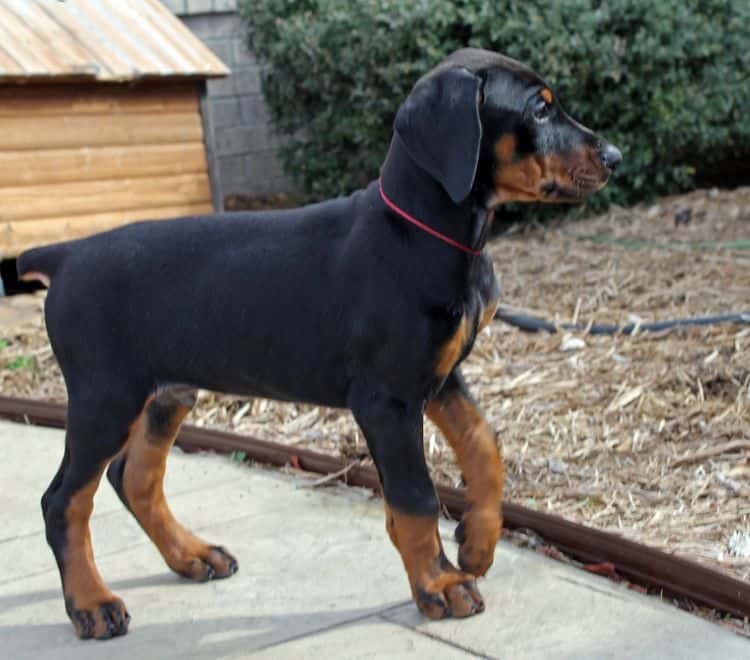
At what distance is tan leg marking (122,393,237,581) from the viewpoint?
377 cm

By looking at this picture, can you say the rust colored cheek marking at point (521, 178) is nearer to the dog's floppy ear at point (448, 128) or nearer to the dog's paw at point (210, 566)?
the dog's floppy ear at point (448, 128)

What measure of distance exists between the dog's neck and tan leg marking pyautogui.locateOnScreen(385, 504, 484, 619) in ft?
2.54

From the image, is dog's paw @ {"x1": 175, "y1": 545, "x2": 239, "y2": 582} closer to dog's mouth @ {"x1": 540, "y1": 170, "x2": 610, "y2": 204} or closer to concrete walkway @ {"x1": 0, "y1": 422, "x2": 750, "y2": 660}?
concrete walkway @ {"x1": 0, "y1": 422, "x2": 750, "y2": 660}

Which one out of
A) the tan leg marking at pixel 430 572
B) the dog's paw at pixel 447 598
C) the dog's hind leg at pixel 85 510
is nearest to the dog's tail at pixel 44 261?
the dog's hind leg at pixel 85 510

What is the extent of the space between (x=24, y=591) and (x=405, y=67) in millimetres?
5862

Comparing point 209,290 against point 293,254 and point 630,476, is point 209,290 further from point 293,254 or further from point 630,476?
point 630,476

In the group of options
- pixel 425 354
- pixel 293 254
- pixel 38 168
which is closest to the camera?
pixel 425 354

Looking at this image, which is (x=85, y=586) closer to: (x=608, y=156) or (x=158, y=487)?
(x=158, y=487)

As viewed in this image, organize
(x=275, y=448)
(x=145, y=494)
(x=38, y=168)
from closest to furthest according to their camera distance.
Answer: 1. (x=145, y=494)
2. (x=275, y=448)
3. (x=38, y=168)

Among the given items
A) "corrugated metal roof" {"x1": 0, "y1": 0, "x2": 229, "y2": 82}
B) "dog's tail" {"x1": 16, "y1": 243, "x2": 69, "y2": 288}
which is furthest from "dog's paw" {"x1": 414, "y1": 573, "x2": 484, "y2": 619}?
"corrugated metal roof" {"x1": 0, "y1": 0, "x2": 229, "y2": 82}

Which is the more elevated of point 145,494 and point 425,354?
point 425,354

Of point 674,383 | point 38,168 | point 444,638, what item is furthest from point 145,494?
point 38,168

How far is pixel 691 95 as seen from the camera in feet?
29.5

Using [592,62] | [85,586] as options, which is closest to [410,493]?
[85,586]
